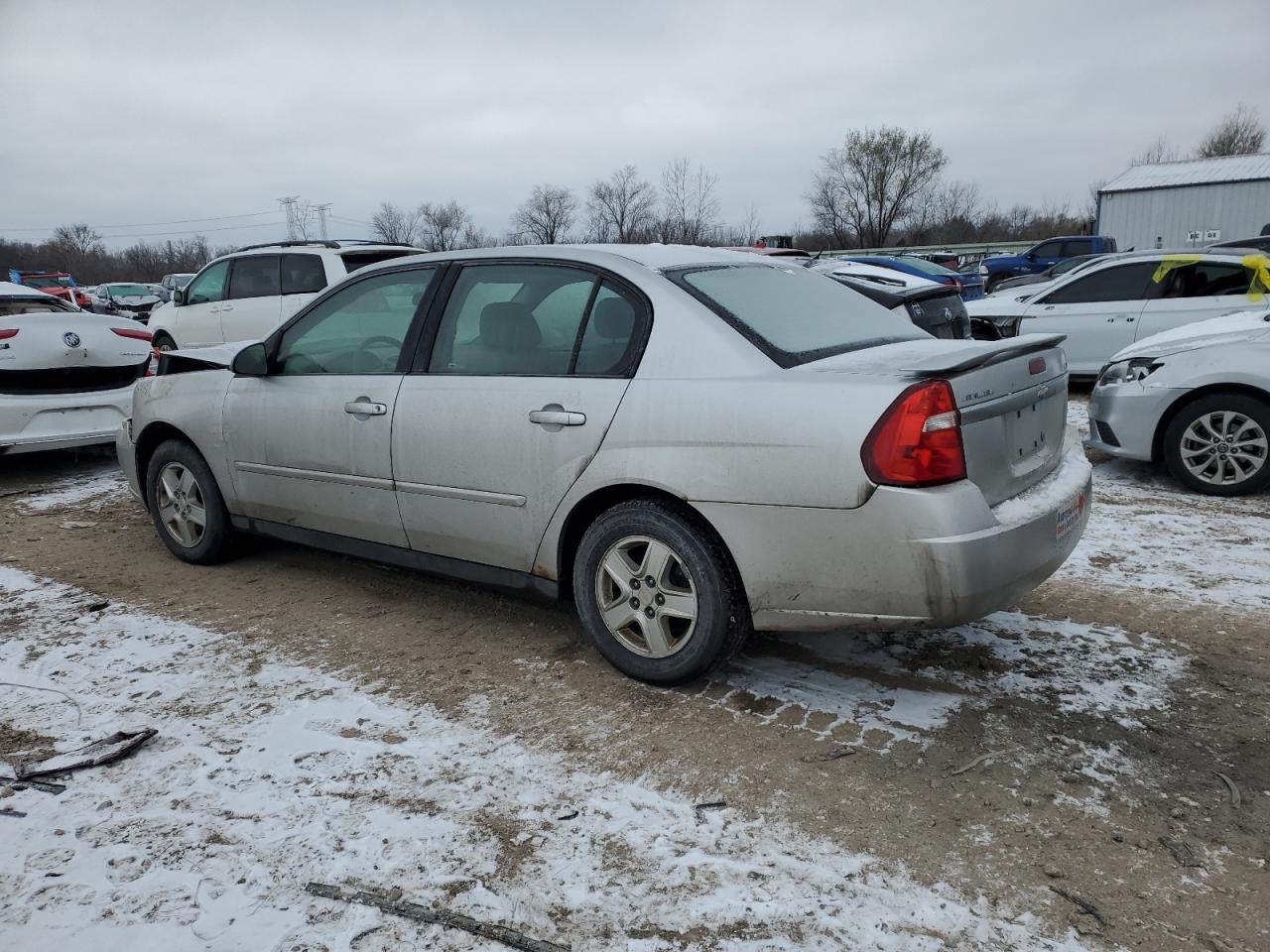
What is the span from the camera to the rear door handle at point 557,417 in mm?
3412

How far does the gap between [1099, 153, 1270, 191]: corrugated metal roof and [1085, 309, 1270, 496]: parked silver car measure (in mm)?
32772

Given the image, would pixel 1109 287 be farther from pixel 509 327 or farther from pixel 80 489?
pixel 80 489

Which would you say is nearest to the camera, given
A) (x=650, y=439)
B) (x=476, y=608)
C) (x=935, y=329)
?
(x=650, y=439)

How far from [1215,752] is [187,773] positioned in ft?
10.5

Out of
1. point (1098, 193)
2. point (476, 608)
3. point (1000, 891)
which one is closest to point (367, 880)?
point (1000, 891)

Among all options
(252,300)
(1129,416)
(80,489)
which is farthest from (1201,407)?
(252,300)

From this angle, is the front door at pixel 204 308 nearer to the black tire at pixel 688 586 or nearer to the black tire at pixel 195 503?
the black tire at pixel 195 503

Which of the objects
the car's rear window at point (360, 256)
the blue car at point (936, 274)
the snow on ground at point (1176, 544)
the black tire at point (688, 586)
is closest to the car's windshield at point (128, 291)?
the car's rear window at point (360, 256)

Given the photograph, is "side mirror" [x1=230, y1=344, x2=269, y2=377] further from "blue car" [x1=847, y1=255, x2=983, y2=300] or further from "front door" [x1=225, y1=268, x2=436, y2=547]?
"blue car" [x1=847, y1=255, x2=983, y2=300]

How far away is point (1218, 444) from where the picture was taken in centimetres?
607

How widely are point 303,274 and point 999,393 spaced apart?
9.55 m

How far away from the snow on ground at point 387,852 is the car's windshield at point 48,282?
31.8 meters

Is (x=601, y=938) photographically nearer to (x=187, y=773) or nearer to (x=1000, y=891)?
(x=1000, y=891)

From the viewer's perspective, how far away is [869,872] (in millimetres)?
2418
